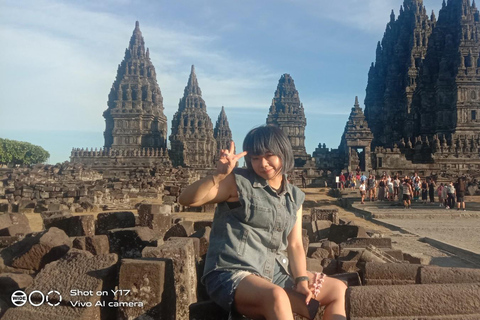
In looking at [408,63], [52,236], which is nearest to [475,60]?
[408,63]

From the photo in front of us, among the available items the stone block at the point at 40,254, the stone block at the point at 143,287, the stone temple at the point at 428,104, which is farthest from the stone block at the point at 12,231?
the stone temple at the point at 428,104

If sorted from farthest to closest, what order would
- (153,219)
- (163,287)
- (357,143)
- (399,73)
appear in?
1. (399,73)
2. (357,143)
3. (153,219)
4. (163,287)

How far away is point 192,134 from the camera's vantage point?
6700cm

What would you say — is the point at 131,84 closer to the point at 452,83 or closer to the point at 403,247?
the point at 452,83

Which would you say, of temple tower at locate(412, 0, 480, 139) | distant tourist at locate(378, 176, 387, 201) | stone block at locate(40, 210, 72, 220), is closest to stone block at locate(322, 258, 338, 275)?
stone block at locate(40, 210, 72, 220)

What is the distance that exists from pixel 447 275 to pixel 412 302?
76 cm

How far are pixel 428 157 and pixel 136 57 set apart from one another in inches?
1502

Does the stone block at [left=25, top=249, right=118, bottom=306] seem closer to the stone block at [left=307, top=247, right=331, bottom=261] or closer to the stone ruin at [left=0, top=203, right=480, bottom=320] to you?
the stone ruin at [left=0, top=203, right=480, bottom=320]

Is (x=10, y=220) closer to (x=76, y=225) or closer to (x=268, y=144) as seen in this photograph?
(x=76, y=225)

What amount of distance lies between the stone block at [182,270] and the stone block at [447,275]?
1656mm

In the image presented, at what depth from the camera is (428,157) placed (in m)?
41.7

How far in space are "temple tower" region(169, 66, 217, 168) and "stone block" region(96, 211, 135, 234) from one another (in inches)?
2147

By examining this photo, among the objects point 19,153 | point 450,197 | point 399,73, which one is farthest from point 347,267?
point 19,153

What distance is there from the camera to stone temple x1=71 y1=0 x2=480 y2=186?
41.6 meters
